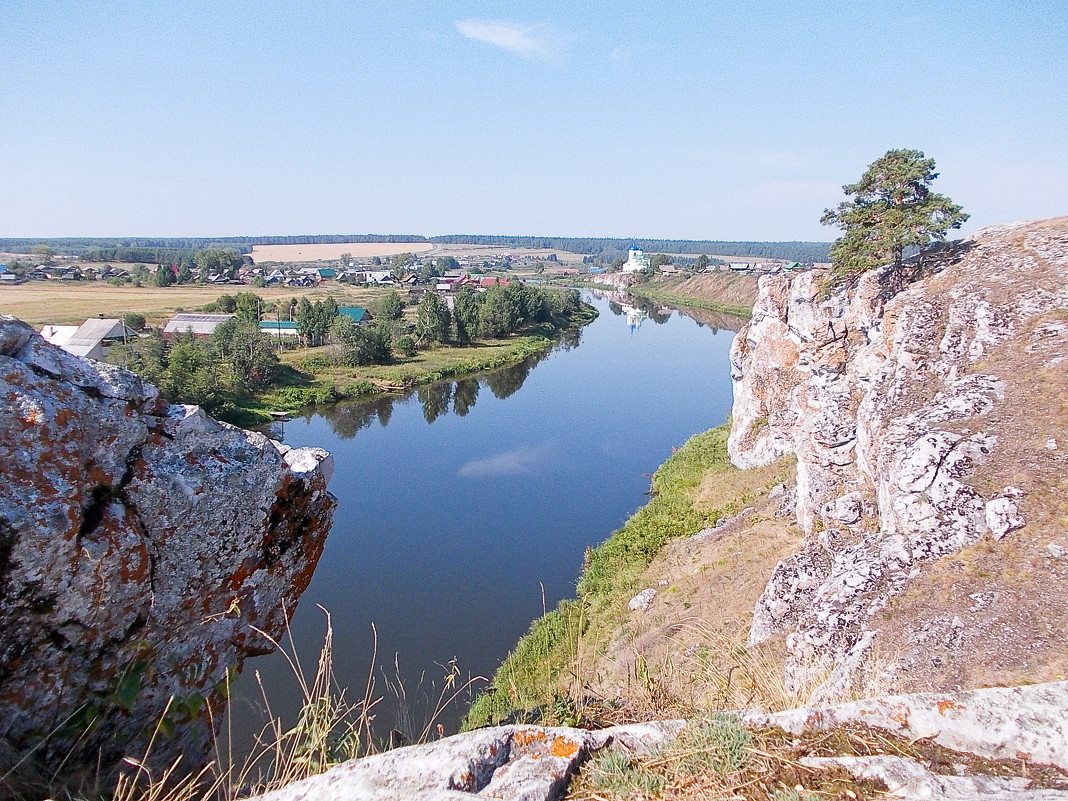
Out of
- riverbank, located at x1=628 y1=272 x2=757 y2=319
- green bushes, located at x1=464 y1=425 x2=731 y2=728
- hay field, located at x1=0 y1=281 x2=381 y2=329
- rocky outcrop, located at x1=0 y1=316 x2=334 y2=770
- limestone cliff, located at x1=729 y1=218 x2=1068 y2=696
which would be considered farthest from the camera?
riverbank, located at x1=628 y1=272 x2=757 y2=319

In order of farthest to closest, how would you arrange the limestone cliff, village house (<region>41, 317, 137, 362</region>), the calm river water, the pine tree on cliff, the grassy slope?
village house (<region>41, 317, 137, 362</region>) < the pine tree on cliff < the calm river water < the grassy slope < the limestone cliff

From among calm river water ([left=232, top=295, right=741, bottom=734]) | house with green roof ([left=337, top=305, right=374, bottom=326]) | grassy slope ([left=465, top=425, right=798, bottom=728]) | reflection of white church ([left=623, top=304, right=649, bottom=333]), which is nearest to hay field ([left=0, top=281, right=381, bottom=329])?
house with green roof ([left=337, top=305, right=374, bottom=326])

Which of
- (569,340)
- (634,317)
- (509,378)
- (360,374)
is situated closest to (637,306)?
(634,317)

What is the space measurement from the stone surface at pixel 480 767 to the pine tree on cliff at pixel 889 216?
52.9ft

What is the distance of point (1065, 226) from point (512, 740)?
1530 centimetres

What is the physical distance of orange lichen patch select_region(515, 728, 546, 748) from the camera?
7.65 ft

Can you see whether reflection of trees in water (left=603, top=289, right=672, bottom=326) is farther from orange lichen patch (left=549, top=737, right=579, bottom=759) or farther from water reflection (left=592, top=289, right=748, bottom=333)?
orange lichen patch (left=549, top=737, right=579, bottom=759)

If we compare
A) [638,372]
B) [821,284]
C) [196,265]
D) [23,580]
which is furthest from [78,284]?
[23,580]

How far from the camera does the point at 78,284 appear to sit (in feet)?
223

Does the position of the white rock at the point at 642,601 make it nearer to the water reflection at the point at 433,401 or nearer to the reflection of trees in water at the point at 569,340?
the water reflection at the point at 433,401

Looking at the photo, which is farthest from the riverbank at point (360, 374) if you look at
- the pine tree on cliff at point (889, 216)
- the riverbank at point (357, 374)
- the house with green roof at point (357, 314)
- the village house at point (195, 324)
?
the pine tree on cliff at point (889, 216)

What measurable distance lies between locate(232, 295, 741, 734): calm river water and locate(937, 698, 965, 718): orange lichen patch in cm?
158

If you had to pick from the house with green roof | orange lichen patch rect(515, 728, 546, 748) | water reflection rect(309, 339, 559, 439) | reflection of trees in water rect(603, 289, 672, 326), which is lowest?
water reflection rect(309, 339, 559, 439)

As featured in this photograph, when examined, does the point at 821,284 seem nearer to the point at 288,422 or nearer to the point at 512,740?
the point at 512,740
